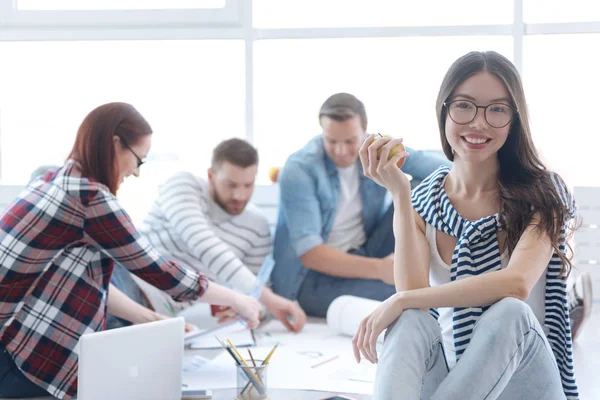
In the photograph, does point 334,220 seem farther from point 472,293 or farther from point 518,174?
point 472,293

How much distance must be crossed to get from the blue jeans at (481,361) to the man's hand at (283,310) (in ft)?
3.99

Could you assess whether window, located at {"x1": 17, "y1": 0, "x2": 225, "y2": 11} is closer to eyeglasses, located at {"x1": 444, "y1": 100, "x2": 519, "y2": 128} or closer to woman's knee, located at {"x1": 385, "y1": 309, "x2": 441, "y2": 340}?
eyeglasses, located at {"x1": 444, "y1": 100, "x2": 519, "y2": 128}

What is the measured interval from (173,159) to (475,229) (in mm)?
2141

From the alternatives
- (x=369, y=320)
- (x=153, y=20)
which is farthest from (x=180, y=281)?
(x=153, y=20)

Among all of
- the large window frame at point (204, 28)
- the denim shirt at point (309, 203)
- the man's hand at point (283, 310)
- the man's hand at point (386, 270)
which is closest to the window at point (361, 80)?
the large window frame at point (204, 28)

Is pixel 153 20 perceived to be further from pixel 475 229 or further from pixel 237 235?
pixel 475 229

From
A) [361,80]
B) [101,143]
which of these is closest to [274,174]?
[361,80]

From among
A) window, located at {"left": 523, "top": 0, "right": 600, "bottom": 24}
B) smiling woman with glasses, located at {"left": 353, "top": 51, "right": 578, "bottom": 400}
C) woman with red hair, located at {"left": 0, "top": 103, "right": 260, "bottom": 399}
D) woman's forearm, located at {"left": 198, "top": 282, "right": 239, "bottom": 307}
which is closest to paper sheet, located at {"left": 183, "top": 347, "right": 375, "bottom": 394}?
woman's forearm, located at {"left": 198, "top": 282, "right": 239, "bottom": 307}

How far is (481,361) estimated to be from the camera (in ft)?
4.05

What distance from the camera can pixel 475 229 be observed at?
151 centimetres

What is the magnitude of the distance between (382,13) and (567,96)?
91 centimetres

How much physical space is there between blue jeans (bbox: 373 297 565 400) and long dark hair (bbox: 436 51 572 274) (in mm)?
235

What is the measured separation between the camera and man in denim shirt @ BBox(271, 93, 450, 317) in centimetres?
268

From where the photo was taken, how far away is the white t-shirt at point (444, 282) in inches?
60.4
